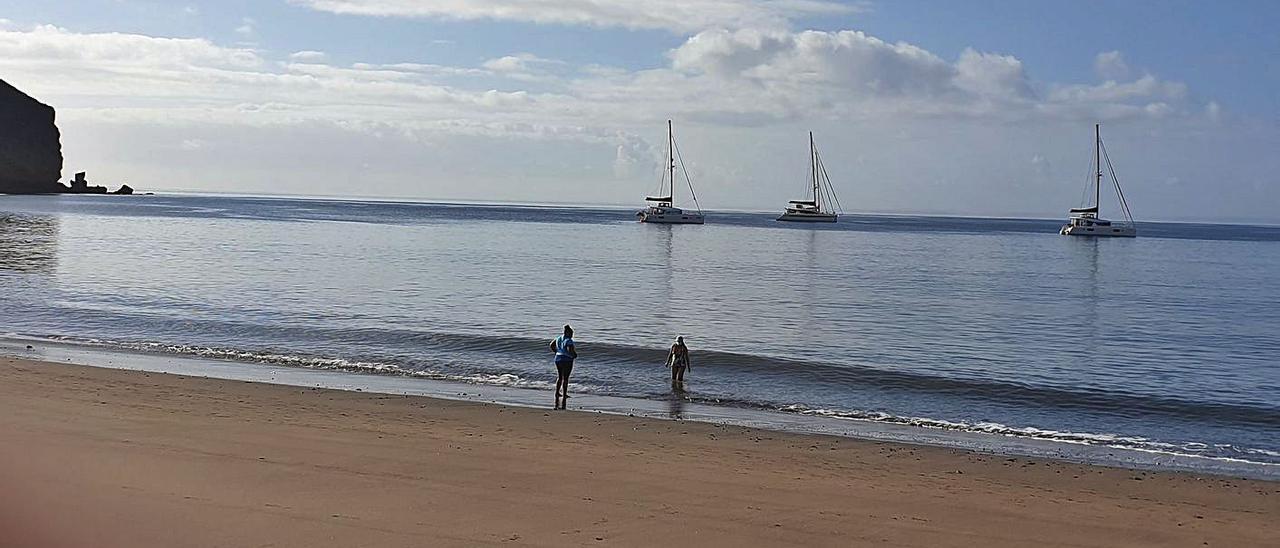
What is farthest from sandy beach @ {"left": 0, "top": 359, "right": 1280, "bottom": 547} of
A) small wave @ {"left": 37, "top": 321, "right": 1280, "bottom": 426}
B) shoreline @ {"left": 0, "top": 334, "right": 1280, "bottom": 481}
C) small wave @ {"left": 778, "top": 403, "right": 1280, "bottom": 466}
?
small wave @ {"left": 37, "top": 321, "right": 1280, "bottom": 426}

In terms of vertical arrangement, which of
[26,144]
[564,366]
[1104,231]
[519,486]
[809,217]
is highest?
[26,144]

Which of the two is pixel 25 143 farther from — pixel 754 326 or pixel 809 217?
pixel 754 326

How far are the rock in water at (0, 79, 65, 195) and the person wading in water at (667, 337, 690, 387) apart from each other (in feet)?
632

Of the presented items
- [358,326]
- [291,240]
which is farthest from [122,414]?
[291,240]

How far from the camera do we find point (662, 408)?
19188mm

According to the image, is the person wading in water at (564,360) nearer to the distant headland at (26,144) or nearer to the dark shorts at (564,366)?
the dark shorts at (564,366)

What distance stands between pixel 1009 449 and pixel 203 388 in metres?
13.1

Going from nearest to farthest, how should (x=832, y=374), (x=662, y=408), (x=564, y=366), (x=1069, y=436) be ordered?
(x=1069, y=436)
(x=662, y=408)
(x=564, y=366)
(x=832, y=374)

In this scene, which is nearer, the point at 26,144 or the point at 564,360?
the point at 564,360

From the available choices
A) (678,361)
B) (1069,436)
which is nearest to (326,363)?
(678,361)

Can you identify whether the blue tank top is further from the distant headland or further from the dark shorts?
the distant headland

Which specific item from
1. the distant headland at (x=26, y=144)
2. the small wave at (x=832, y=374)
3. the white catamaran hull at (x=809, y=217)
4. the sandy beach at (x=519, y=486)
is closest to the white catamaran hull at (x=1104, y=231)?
the white catamaran hull at (x=809, y=217)

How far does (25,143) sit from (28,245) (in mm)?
146242

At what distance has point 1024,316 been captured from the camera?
39.2 m
